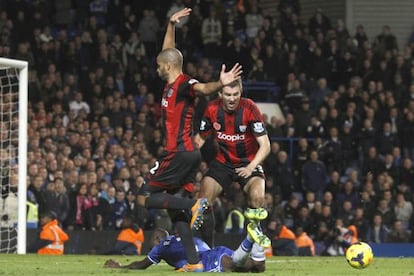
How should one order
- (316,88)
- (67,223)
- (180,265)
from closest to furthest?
(180,265) → (67,223) → (316,88)

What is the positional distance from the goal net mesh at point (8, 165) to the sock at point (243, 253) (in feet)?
23.1

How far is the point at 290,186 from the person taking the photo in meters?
24.4

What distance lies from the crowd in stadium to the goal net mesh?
0.92 m

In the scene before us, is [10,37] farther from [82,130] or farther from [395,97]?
[395,97]

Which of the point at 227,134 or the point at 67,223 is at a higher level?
the point at 227,134

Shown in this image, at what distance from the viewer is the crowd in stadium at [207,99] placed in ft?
72.0

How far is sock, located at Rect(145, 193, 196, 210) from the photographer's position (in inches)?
444

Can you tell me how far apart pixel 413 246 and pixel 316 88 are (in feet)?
17.8

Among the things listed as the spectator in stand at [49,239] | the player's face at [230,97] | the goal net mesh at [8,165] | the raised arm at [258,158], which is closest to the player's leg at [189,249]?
the raised arm at [258,158]

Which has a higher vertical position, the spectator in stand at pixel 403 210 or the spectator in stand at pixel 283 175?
the spectator in stand at pixel 283 175

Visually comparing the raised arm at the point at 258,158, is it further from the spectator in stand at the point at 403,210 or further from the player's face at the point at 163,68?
the spectator in stand at the point at 403,210

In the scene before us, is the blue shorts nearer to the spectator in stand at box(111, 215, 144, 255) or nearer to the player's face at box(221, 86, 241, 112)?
the player's face at box(221, 86, 241, 112)

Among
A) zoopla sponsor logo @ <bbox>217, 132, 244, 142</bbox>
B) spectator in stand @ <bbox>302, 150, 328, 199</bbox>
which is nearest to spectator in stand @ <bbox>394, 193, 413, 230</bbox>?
spectator in stand @ <bbox>302, 150, 328, 199</bbox>

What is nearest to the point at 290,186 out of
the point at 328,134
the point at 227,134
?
the point at 328,134
